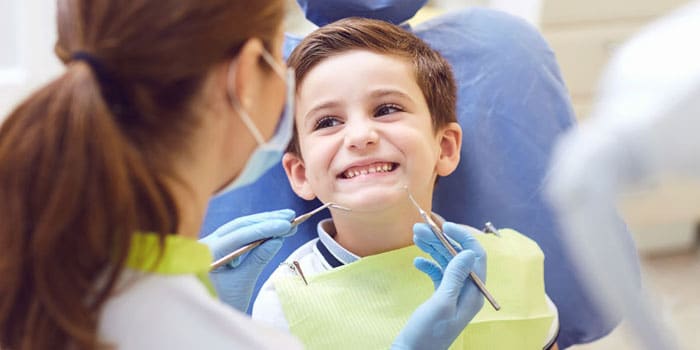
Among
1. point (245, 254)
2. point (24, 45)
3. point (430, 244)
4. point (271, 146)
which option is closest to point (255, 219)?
point (245, 254)

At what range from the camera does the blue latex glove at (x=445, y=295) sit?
4.15 feet

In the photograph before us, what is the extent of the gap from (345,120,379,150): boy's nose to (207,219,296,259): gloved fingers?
0.51 feet

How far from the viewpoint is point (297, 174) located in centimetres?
160

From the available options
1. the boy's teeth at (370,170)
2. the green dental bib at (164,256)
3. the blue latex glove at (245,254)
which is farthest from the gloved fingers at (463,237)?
the green dental bib at (164,256)

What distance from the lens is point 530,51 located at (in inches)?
69.2

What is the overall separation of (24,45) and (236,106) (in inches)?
97.3

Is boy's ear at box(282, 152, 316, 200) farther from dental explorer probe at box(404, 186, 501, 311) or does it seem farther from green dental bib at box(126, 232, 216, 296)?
green dental bib at box(126, 232, 216, 296)

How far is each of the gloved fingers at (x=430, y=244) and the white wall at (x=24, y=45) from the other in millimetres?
2116

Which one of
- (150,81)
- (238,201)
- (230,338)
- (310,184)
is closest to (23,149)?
(150,81)

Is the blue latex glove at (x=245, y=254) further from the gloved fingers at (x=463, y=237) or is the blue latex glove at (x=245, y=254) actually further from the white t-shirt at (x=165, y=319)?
the white t-shirt at (x=165, y=319)

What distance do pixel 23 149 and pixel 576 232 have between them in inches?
20.8

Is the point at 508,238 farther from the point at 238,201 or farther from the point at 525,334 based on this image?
the point at 238,201

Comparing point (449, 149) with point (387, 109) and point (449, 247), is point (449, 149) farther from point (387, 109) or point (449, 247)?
point (449, 247)

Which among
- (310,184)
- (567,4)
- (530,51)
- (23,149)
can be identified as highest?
(23,149)
